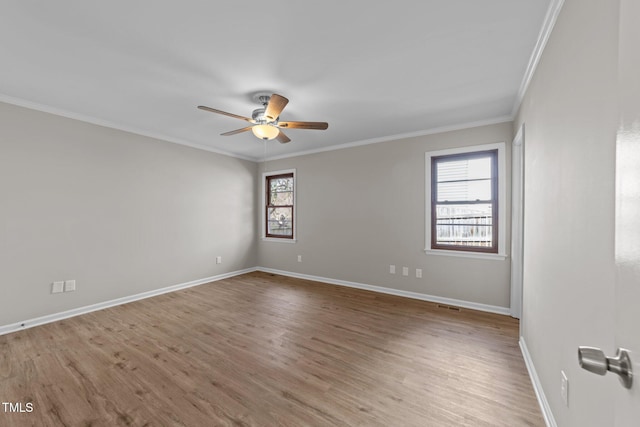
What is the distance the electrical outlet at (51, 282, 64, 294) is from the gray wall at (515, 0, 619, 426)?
4802 millimetres

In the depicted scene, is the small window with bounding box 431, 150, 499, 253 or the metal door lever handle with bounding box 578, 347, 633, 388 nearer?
the metal door lever handle with bounding box 578, 347, 633, 388

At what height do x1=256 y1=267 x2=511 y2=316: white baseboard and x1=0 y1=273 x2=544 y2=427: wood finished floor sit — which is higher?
x1=256 y1=267 x2=511 y2=316: white baseboard

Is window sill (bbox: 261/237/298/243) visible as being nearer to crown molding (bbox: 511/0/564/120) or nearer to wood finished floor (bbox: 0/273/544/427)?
wood finished floor (bbox: 0/273/544/427)

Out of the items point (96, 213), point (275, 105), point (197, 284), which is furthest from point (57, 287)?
point (275, 105)

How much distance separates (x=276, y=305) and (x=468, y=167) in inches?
135

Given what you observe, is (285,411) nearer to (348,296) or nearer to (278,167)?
(348,296)

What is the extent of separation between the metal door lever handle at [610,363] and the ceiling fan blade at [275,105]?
7.84 ft

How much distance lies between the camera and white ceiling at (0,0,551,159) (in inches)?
66.6

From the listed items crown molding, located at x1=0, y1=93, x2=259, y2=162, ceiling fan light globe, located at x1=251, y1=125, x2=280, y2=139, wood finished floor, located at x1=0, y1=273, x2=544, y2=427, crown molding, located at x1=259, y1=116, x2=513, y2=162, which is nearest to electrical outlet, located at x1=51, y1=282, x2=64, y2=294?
wood finished floor, located at x1=0, y1=273, x2=544, y2=427

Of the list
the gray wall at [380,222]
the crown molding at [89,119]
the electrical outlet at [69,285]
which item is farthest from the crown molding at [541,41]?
the electrical outlet at [69,285]

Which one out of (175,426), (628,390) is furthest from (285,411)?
(628,390)

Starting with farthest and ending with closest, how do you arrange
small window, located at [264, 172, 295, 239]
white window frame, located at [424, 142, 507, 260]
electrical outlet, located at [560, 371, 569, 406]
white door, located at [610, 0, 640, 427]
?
small window, located at [264, 172, 295, 239], white window frame, located at [424, 142, 507, 260], electrical outlet, located at [560, 371, 569, 406], white door, located at [610, 0, 640, 427]

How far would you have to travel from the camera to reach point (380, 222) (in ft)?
14.5

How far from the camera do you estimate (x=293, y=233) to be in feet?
18.0
